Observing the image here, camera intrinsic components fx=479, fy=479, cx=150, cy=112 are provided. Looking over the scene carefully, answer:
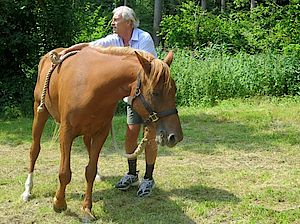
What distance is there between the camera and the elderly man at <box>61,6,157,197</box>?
14.7 feet

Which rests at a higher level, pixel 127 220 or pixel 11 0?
pixel 11 0

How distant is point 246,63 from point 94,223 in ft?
27.6

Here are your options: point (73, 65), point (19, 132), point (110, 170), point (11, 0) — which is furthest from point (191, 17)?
point (73, 65)

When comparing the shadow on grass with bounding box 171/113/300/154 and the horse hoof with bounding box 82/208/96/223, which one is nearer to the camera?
the horse hoof with bounding box 82/208/96/223

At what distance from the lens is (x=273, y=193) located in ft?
15.6

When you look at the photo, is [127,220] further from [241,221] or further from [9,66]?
[9,66]

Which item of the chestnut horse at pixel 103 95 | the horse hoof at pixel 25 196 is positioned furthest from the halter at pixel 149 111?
the horse hoof at pixel 25 196

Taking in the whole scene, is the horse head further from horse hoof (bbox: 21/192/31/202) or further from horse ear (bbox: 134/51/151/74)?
horse hoof (bbox: 21/192/31/202)

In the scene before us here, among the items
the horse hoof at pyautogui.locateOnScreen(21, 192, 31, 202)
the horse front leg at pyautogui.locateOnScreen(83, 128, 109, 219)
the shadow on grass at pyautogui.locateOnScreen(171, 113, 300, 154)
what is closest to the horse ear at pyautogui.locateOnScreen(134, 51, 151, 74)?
the horse front leg at pyautogui.locateOnScreen(83, 128, 109, 219)

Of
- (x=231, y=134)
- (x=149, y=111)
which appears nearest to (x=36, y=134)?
(x=149, y=111)

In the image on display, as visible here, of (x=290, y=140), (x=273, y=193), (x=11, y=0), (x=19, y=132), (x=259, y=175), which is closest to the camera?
(x=273, y=193)

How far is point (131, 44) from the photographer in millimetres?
4582

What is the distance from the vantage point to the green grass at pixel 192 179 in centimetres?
424

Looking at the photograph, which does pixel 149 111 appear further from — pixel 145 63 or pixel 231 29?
pixel 231 29
